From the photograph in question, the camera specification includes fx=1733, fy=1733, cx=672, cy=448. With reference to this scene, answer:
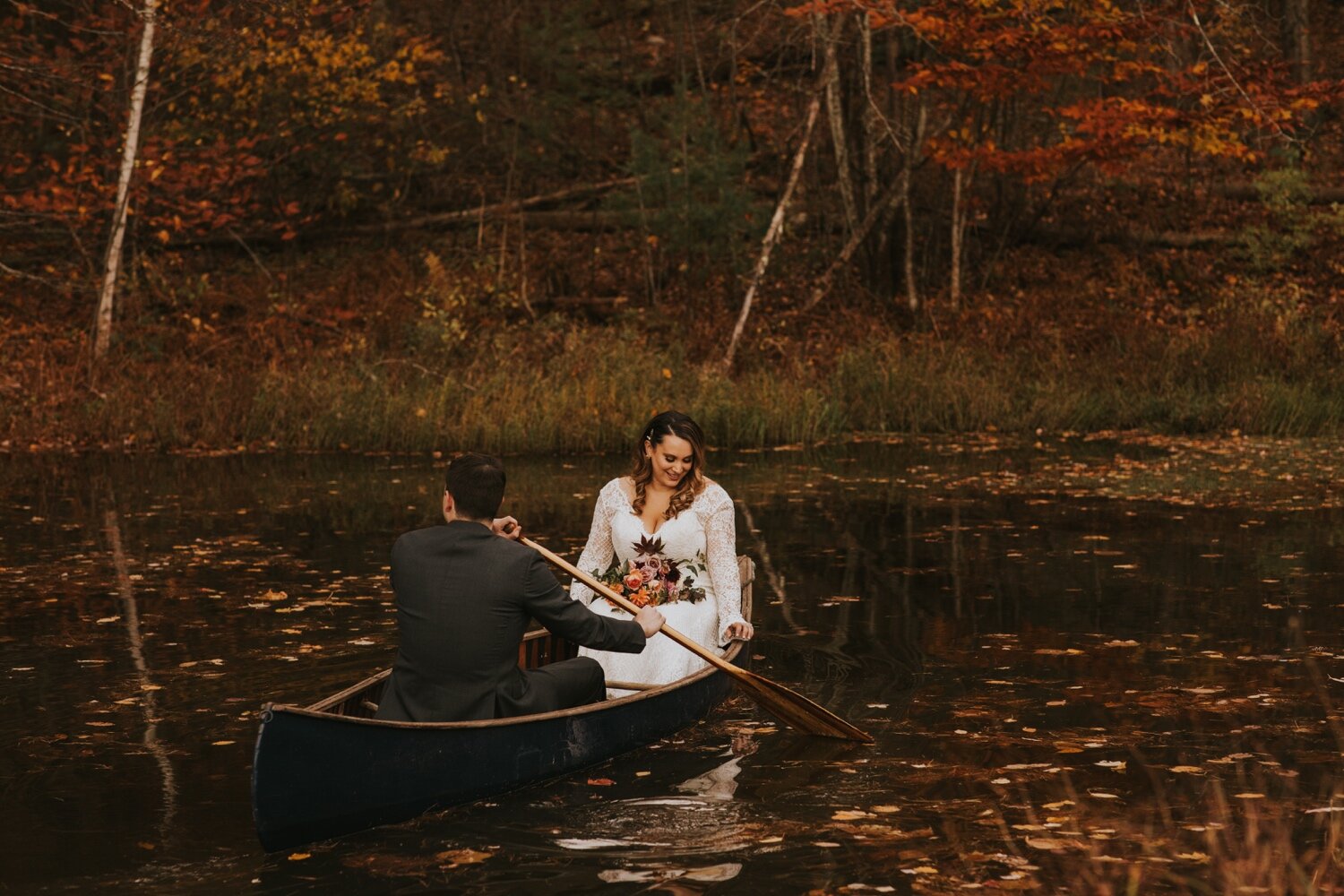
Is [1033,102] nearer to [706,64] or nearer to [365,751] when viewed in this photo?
[706,64]

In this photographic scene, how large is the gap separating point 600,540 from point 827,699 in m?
1.28

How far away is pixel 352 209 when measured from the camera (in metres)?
26.8

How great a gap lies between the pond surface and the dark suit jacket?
0.45 metres

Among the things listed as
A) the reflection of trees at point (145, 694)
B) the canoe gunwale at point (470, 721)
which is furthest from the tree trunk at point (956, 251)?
the canoe gunwale at point (470, 721)

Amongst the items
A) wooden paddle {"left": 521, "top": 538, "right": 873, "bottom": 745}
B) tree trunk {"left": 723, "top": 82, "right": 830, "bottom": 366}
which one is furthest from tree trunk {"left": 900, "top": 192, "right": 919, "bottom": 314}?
wooden paddle {"left": 521, "top": 538, "right": 873, "bottom": 745}

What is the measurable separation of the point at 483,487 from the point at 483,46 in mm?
22988

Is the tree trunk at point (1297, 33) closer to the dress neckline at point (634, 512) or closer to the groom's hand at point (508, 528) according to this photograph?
the dress neckline at point (634, 512)

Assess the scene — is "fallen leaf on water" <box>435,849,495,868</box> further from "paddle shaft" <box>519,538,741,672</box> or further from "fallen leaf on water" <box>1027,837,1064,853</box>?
"fallen leaf on water" <box>1027,837,1064,853</box>

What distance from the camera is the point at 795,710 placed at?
7.28 m

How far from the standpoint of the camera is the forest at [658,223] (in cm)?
1978

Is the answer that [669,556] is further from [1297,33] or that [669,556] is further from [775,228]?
[1297,33]

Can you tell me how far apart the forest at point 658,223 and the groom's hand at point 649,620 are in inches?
470

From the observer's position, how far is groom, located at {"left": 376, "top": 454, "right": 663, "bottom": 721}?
6074 millimetres

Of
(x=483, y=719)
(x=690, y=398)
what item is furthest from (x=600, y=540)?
(x=690, y=398)
